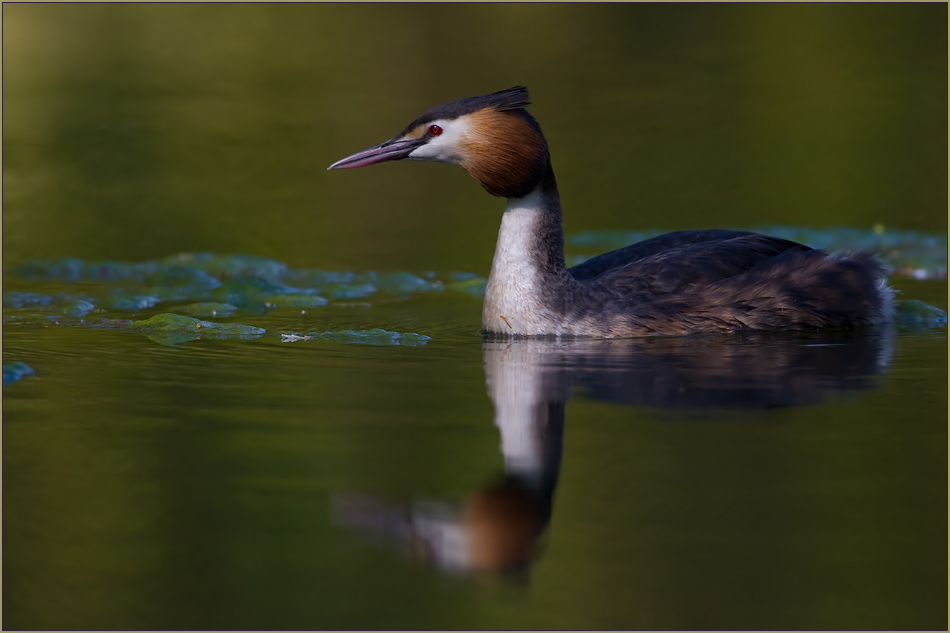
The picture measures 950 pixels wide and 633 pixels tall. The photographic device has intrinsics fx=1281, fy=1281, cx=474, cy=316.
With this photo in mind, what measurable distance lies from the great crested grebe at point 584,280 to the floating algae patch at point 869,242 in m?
2.31

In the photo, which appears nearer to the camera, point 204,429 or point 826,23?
point 204,429

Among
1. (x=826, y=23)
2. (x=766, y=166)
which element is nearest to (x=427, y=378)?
(x=766, y=166)

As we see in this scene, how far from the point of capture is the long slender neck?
9.25 meters

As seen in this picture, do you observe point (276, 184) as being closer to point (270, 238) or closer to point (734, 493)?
point (270, 238)

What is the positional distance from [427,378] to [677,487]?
8.62 ft

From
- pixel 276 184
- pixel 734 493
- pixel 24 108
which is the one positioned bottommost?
pixel 734 493

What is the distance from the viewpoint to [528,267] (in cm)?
930

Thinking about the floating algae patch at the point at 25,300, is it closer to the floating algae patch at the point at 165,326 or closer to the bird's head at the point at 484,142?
the floating algae patch at the point at 165,326

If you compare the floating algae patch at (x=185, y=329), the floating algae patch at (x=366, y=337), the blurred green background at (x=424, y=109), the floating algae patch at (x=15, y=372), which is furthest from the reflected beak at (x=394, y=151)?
the blurred green background at (x=424, y=109)

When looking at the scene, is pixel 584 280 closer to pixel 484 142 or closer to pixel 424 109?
pixel 484 142

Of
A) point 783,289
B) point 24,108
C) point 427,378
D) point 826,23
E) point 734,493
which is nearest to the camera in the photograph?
point 734,493

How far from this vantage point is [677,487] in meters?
5.66

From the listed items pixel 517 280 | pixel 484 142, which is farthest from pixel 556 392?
pixel 484 142

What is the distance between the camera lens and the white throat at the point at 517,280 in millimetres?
9250
